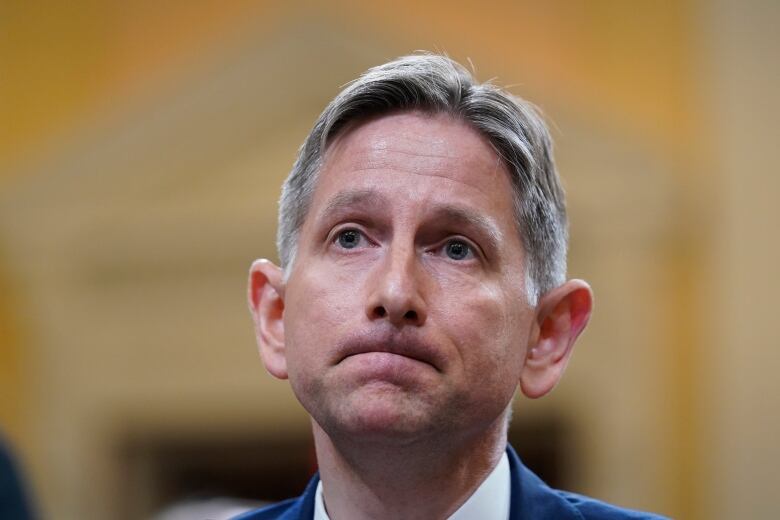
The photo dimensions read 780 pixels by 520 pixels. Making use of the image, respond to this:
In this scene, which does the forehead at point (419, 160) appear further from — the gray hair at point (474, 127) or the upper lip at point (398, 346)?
the upper lip at point (398, 346)

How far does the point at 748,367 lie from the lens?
19.5 ft

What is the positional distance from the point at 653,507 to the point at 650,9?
223 centimetres

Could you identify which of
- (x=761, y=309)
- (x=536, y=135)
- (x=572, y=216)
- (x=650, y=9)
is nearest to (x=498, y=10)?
(x=650, y=9)

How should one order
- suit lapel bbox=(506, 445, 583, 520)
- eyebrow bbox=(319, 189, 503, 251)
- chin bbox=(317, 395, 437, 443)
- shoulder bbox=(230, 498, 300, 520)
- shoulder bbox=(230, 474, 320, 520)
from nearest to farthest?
chin bbox=(317, 395, 437, 443) → eyebrow bbox=(319, 189, 503, 251) → suit lapel bbox=(506, 445, 583, 520) → shoulder bbox=(230, 474, 320, 520) → shoulder bbox=(230, 498, 300, 520)

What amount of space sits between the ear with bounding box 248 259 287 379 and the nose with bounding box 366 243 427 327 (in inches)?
12.6

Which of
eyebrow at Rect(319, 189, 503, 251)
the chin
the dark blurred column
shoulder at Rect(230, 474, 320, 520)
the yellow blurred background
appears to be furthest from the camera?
the yellow blurred background

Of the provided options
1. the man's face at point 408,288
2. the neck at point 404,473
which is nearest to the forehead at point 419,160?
the man's face at point 408,288

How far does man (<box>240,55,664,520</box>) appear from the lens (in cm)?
224

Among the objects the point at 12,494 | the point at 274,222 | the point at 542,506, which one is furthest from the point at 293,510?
the point at 274,222

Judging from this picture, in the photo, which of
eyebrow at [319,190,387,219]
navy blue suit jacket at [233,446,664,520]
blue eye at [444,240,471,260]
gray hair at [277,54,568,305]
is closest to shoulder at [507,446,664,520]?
navy blue suit jacket at [233,446,664,520]

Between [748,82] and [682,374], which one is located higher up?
[748,82]

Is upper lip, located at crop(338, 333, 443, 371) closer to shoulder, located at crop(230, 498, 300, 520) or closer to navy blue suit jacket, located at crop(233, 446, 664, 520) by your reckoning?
navy blue suit jacket, located at crop(233, 446, 664, 520)

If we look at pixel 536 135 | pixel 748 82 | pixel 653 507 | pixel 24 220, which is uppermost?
pixel 536 135

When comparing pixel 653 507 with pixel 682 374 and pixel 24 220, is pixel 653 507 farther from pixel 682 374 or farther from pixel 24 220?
pixel 24 220
